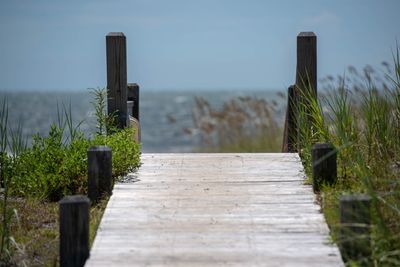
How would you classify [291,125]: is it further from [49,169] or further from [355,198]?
[355,198]

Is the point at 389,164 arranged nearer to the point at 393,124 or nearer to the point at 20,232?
the point at 393,124

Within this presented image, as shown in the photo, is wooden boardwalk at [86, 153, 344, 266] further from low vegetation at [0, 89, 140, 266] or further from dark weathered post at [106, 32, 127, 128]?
dark weathered post at [106, 32, 127, 128]

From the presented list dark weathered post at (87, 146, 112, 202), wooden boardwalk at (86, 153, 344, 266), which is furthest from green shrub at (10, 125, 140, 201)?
dark weathered post at (87, 146, 112, 202)

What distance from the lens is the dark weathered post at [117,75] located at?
9.45 metres

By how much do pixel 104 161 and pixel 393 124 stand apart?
109 inches

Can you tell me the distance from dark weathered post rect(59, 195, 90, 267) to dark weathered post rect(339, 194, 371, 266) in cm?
182

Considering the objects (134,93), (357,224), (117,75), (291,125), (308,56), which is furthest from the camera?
(134,93)

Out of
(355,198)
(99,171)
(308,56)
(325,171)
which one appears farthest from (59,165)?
(355,198)

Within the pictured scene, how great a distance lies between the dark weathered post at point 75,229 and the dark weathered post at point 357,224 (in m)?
1.82

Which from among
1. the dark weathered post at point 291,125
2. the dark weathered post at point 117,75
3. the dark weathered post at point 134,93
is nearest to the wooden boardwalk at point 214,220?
the dark weathered post at point 117,75

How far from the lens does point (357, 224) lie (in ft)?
17.7

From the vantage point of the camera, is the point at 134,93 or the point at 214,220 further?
the point at 134,93

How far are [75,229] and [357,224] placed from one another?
6.50ft

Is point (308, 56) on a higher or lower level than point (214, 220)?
higher
